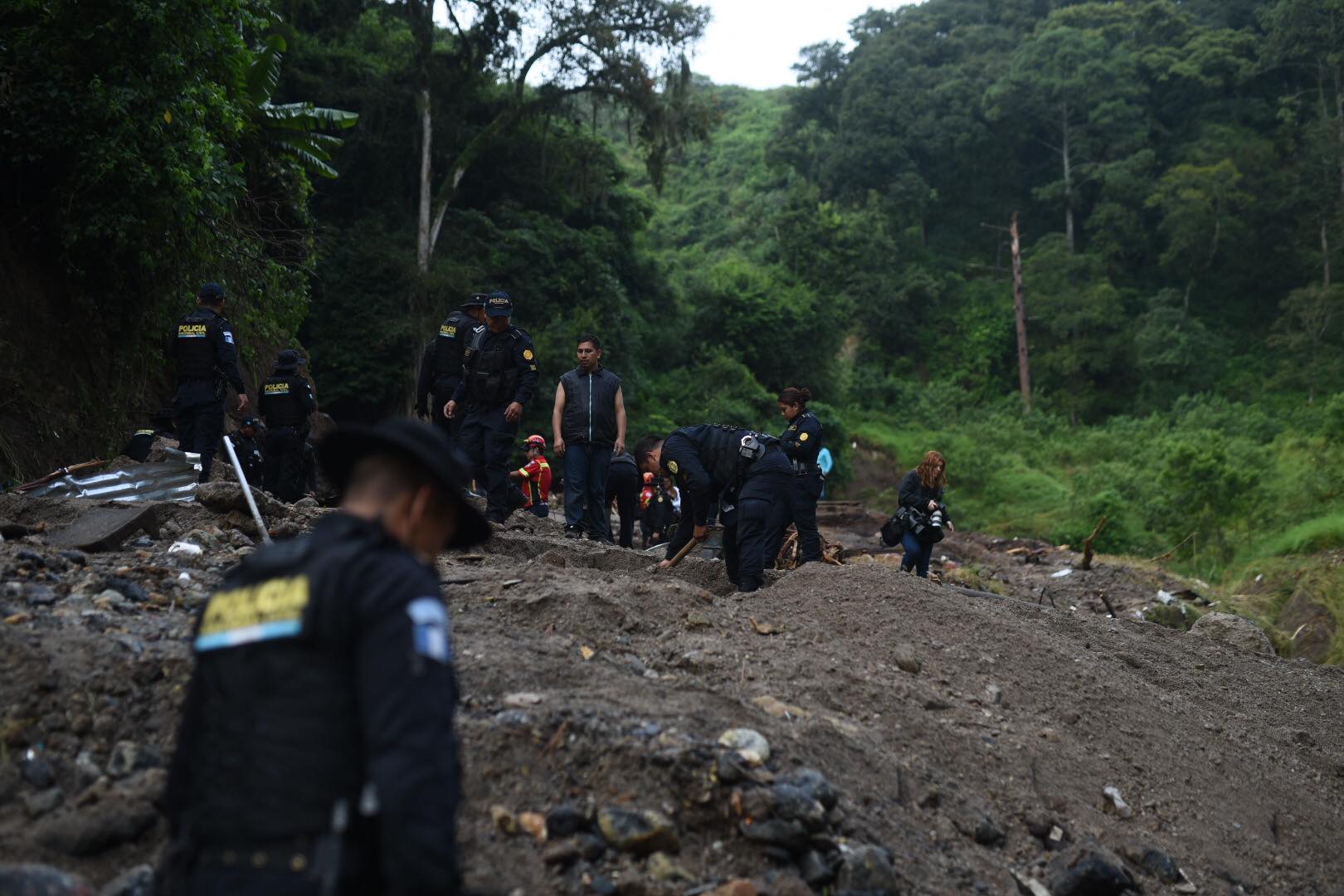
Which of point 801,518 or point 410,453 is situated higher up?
point 410,453

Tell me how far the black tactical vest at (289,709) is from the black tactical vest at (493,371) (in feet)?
24.2

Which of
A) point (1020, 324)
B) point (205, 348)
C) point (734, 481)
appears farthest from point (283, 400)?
point (1020, 324)

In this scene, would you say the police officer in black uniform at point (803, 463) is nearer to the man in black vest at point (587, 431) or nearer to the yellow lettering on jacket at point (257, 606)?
the man in black vest at point (587, 431)

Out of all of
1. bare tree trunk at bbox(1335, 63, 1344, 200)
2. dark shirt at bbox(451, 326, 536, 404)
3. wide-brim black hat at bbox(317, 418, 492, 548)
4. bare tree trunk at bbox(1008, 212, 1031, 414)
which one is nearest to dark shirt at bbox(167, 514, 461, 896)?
wide-brim black hat at bbox(317, 418, 492, 548)

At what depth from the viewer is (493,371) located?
979 cm

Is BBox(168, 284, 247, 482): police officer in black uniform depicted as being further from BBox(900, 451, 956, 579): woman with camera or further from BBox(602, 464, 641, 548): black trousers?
BBox(900, 451, 956, 579): woman with camera

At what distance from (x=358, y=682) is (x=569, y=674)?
2.97 metres

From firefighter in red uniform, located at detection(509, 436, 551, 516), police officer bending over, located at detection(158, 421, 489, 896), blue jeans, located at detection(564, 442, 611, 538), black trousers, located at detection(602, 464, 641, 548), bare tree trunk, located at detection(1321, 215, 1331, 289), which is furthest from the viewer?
bare tree trunk, located at detection(1321, 215, 1331, 289)

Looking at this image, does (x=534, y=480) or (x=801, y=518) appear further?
(x=534, y=480)

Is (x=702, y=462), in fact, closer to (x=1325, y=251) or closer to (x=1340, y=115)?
(x=1325, y=251)

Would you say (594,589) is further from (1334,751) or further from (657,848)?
(1334,751)

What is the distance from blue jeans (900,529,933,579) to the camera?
1115 centimetres

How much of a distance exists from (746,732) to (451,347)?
6.61m

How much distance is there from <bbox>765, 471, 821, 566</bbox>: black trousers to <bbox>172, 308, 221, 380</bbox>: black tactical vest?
15.3 ft
